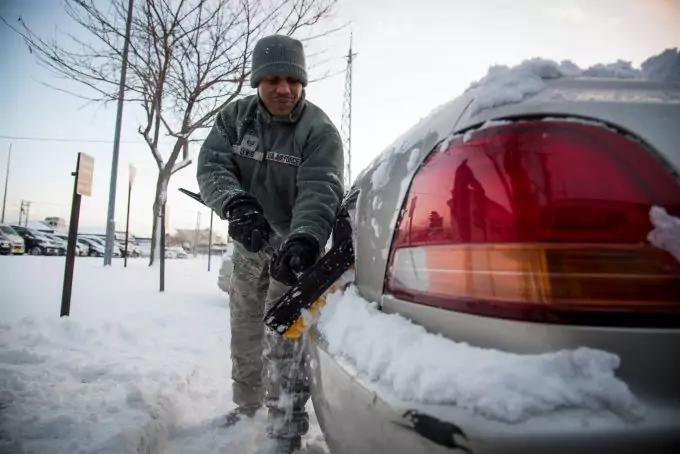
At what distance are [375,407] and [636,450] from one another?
0.42 m

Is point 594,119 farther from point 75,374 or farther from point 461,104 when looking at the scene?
point 75,374

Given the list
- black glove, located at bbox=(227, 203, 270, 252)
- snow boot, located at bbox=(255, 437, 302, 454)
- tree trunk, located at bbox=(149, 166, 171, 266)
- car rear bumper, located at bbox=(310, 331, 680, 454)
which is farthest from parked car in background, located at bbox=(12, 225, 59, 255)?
car rear bumper, located at bbox=(310, 331, 680, 454)

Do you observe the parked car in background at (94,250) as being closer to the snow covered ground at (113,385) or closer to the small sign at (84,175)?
the snow covered ground at (113,385)

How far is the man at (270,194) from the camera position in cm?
175

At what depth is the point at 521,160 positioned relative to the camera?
763mm

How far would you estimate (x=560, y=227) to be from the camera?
2.41 feet

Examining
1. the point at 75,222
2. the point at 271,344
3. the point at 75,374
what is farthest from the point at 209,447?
the point at 75,222

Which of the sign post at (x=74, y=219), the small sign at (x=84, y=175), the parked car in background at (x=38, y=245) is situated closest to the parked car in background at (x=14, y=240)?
the parked car in background at (x=38, y=245)

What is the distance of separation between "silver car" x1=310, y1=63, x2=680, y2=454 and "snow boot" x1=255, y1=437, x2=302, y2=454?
96 cm

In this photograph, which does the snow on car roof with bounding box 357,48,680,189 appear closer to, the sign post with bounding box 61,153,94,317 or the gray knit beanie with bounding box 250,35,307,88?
the gray knit beanie with bounding box 250,35,307,88

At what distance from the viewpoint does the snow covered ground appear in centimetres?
172

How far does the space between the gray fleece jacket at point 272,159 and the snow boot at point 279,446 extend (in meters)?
0.95

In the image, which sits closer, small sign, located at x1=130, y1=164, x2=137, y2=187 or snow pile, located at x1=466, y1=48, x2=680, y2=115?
snow pile, located at x1=466, y1=48, x2=680, y2=115

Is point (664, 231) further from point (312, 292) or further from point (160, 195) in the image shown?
point (160, 195)
